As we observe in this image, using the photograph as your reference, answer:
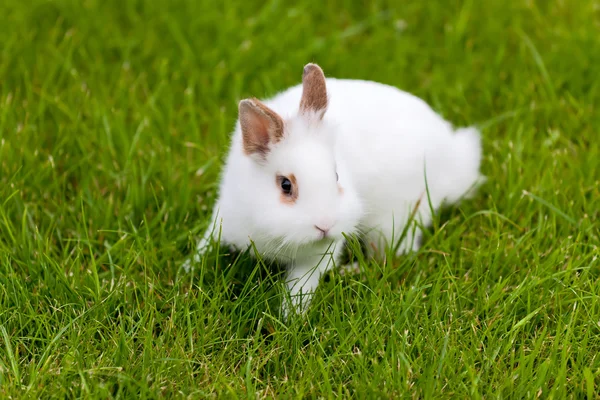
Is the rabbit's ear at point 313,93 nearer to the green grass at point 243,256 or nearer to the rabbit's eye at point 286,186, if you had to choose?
the rabbit's eye at point 286,186

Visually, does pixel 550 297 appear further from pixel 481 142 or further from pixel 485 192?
pixel 481 142

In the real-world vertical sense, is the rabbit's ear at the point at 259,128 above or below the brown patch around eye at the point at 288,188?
above

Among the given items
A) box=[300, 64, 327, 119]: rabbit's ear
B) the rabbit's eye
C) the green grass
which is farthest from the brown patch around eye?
the green grass

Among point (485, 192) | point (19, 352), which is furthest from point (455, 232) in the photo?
point (19, 352)

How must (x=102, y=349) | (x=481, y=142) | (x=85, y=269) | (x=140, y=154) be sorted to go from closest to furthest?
(x=102, y=349) < (x=85, y=269) < (x=140, y=154) < (x=481, y=142)

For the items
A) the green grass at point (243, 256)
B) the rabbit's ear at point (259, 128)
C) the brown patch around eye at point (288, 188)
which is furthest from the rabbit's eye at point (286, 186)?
the green grass at point (243, 256)

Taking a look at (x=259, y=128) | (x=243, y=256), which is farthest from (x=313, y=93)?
(x=243, y=256)

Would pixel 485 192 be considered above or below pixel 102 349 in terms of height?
above
